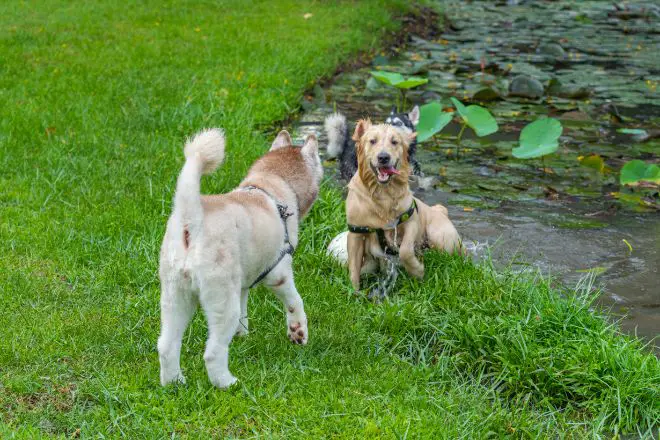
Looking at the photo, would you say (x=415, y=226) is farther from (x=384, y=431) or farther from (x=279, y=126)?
(x=279, y=126)

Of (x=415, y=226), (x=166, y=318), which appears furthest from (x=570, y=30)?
(x=166, y=318)

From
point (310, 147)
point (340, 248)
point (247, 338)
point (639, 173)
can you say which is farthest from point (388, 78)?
point (247, 338)

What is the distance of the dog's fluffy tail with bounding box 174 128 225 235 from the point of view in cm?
395

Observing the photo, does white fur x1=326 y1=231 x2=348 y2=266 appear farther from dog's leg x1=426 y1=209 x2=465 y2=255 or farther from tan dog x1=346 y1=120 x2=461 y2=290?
dog's leg x1=426 y1=209 x2=465 y2=255

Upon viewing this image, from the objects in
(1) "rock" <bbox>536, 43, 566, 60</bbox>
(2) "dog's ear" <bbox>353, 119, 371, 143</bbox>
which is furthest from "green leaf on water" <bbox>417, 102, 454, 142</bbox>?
(1) "rock" <bbox>536, 43, 566, 60</bbox>

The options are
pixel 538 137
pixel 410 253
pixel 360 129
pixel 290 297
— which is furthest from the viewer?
pixel 538 137

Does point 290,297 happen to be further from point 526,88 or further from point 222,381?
point 526,88

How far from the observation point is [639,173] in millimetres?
7434

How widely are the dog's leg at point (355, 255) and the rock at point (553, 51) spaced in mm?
8454

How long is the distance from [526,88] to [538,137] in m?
3.18

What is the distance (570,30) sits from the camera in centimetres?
1557

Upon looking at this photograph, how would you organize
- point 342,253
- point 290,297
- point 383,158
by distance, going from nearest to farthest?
point 290,297 → point 383,158 → point 342,253

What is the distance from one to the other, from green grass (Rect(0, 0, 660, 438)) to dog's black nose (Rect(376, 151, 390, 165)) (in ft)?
2.61

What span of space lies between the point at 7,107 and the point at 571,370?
19.6 feet
